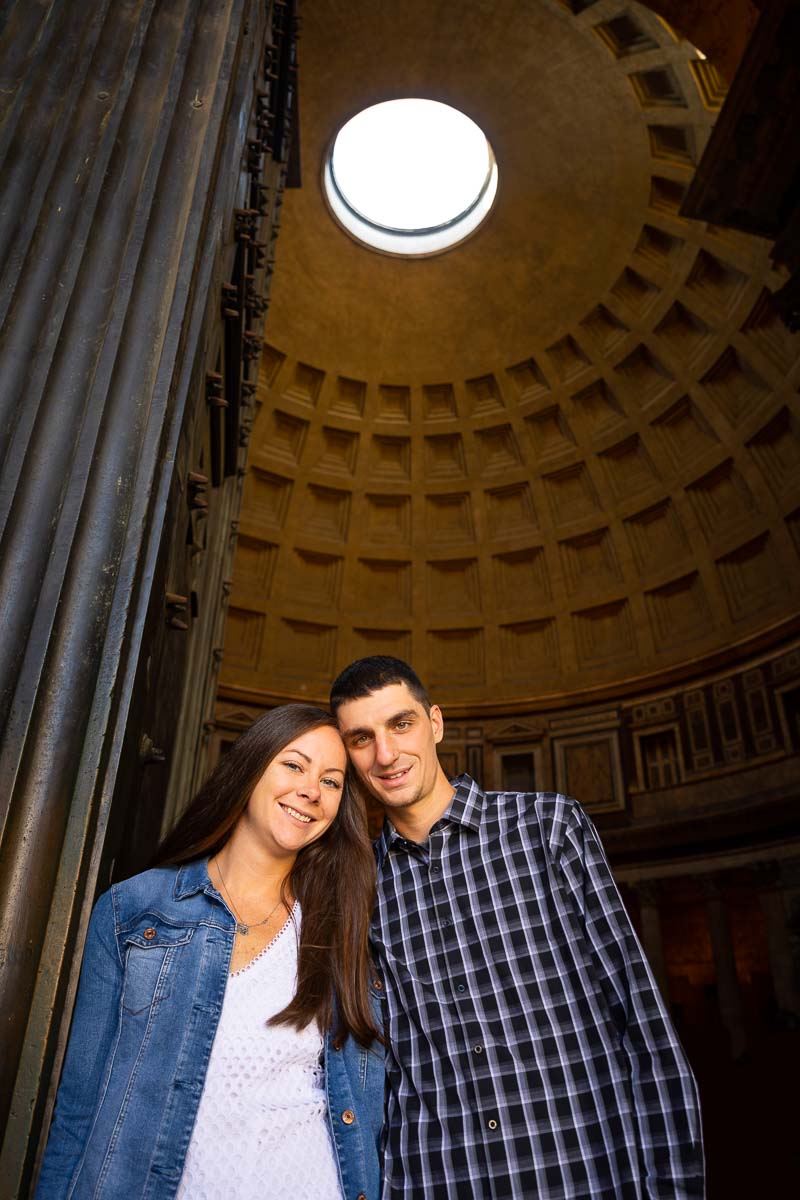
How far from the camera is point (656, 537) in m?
15.4

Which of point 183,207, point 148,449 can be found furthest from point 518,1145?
point 183,207

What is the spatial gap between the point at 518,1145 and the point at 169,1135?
3.13 feet

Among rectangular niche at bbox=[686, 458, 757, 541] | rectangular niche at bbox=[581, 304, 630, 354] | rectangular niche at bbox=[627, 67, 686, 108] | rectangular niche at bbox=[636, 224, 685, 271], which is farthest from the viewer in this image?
rectangular niche at bbox=[581, 304, 630, 354]

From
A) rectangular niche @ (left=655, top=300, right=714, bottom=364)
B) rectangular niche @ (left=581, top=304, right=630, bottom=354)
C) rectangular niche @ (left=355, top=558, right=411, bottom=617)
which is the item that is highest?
rectangular niche @ (left=581, top=304, right=630, bottom=354)

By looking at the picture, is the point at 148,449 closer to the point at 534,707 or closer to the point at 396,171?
the point at 534,707

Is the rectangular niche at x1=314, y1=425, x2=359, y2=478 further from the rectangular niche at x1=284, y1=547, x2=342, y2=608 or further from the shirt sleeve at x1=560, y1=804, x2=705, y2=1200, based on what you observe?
the shirt sleeve at x1=560, y1=804, x2=705, y2=1200

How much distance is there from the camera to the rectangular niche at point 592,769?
14055mm

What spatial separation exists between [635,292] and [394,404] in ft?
17.7

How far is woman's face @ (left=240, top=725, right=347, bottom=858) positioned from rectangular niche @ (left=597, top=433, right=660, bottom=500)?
14.4 metres

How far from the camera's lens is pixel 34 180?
2.40 meters

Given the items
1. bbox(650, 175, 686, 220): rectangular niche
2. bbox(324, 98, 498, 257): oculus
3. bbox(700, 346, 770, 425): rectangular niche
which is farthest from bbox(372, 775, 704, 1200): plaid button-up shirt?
bbox(324, 98, 498, 257): oculus

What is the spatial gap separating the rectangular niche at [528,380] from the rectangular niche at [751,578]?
5.14m

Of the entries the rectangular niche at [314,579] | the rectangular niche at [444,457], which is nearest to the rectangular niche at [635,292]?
the rectangular niche at [444,457]

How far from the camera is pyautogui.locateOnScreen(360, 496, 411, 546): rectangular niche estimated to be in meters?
17.0
